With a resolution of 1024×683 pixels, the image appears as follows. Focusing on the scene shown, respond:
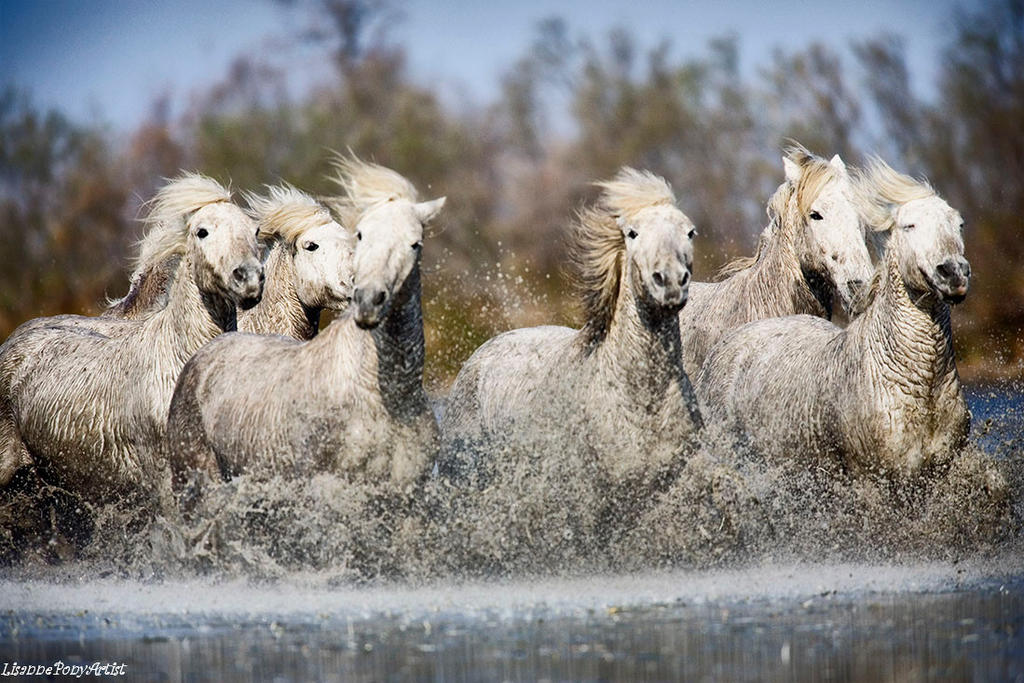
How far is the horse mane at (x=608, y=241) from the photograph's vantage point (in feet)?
24.5

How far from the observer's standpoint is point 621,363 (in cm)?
737

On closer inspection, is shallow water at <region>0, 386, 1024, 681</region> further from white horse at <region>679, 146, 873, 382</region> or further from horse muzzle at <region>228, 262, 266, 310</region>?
white horse at <region>679, 146, 873, 382</region>

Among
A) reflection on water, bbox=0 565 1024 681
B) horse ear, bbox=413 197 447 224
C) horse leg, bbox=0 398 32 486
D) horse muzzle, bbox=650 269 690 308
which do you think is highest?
horse ear, bbox=413 197 447 224

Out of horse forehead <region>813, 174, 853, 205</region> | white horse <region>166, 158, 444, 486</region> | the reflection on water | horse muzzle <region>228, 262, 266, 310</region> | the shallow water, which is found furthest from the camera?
horse forehead <region>813, 174, 853, 205</region>

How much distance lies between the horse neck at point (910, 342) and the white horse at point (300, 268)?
310cm

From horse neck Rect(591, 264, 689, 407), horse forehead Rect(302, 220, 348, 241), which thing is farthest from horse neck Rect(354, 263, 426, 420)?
horse forehead Rect(302, 220, 348, 241)

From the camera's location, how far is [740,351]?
8.93 m

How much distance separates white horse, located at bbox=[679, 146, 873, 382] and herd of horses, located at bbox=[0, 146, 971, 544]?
0.06 ft

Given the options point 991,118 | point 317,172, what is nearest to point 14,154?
point 317,172

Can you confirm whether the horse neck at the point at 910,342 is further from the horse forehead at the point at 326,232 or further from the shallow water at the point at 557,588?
the horse forehead at the point at 326,232

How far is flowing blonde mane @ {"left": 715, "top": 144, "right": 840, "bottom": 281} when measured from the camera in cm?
945


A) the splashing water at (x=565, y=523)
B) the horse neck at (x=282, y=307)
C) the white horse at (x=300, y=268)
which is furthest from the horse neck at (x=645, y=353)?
the horse neck at (x=282, y=307)

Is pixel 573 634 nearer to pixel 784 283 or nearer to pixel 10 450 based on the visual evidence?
pixel 784 283

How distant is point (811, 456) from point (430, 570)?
2.15 metres
